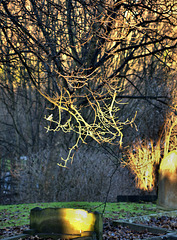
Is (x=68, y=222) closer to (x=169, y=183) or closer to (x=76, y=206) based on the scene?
(x=76, y=206)

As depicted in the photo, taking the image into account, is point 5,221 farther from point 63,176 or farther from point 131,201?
point 131,201

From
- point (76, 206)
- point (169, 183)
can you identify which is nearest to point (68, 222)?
point (76, 206)

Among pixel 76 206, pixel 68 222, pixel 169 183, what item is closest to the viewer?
pixel 68 222

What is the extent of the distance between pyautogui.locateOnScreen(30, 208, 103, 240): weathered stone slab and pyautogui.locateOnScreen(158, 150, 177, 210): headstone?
5.27 metres

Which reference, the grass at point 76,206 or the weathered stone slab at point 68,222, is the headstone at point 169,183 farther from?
the weathered stone slab at point 68,222

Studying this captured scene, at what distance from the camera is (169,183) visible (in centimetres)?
1106

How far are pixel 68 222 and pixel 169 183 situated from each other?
5577 millimetres

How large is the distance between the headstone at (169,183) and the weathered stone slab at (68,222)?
5.27 metres

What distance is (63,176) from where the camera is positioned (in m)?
13.5

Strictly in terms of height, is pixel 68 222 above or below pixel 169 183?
below

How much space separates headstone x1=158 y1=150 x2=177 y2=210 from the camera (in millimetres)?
10883

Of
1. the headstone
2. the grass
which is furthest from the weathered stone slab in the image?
the headstone

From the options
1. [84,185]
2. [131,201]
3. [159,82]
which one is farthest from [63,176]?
[159,82]

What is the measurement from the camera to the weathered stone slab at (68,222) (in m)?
6.26
